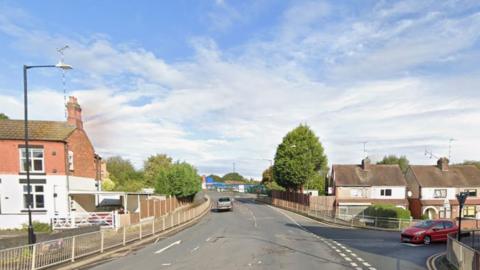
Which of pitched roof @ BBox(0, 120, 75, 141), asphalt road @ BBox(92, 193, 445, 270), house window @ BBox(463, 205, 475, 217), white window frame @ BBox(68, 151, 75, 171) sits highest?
pitched roof @ BBox(0, 120, 75, 141)

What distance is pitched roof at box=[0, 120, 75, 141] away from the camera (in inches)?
1310

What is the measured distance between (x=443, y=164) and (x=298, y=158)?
2244 centimetres

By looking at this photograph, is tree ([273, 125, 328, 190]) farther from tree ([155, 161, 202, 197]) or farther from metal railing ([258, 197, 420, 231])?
tree ([155, 161, 202, 197])

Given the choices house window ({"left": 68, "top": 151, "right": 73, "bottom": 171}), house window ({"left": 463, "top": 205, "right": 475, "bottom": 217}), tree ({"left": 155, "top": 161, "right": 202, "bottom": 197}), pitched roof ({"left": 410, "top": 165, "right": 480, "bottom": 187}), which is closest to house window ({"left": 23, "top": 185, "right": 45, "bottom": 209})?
house window ({"left": 68, "top": 151, "right": 73, "bottom": 171})

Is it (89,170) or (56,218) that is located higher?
(89,170)

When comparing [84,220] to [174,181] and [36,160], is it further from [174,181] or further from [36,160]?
[174,181]

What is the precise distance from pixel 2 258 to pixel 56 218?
21.3m

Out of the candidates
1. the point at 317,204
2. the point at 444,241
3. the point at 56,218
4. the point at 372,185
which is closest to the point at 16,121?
the point at 56,218

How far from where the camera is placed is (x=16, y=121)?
3488 centimetres

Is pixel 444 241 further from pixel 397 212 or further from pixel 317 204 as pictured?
pixel 317 204

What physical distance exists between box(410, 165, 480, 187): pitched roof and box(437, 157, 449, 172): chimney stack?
42 centimetres

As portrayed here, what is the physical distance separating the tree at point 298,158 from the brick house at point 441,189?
47.7 feet

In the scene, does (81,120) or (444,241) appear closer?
(444,241)

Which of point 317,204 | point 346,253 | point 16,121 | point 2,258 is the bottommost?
point 317,204
